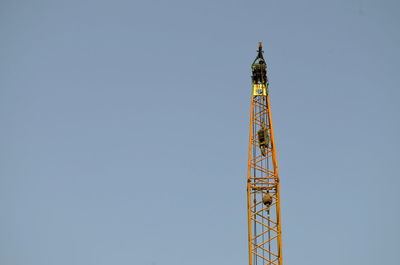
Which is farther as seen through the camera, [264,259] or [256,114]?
[256,114]

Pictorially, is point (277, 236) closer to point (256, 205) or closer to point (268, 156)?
point (256, 205)

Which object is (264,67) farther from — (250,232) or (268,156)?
(250,232)

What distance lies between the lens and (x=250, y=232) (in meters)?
92.6

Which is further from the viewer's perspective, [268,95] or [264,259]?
[268,95]

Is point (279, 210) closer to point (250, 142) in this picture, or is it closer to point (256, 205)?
point (256, 205)

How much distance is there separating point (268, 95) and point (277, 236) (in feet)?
63.4

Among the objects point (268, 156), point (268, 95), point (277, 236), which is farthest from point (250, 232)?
point (268, 95)

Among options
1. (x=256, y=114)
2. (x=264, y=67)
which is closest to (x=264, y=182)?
(x=256, y=114)

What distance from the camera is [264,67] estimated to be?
9725 centimetres

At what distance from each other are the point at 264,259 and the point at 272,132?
55.4 feet

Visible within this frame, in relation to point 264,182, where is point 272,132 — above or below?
above

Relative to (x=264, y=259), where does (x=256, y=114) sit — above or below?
above

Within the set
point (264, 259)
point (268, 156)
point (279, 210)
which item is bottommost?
point (264, 259)

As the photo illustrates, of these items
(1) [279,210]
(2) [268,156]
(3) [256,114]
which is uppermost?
(3) [256,114]
